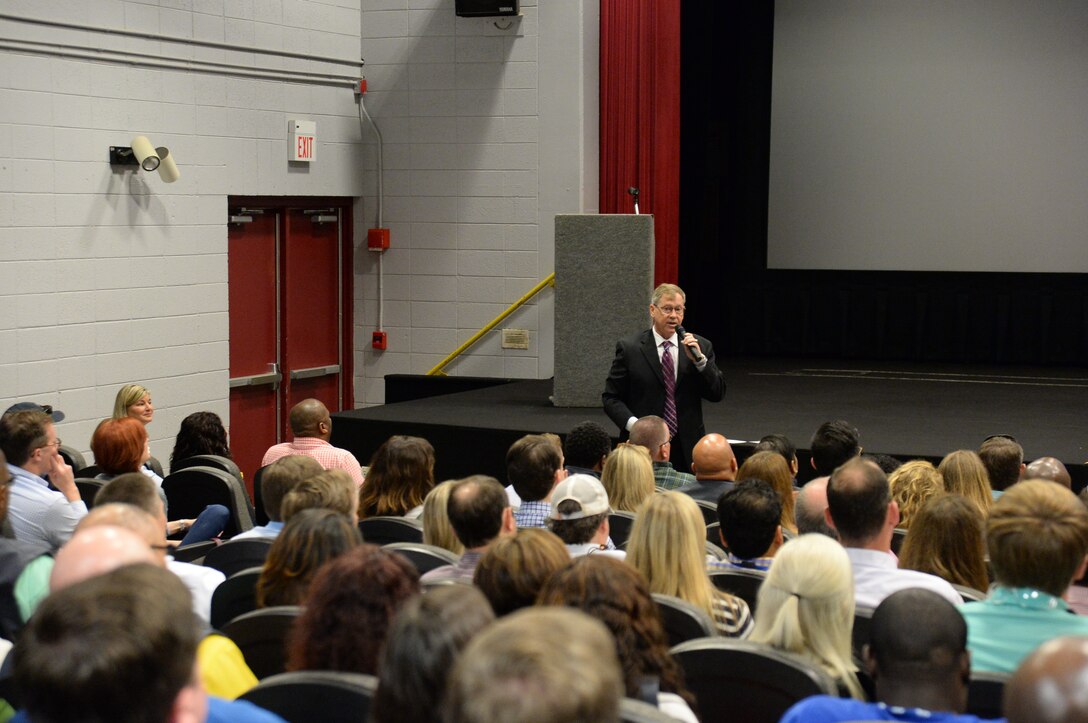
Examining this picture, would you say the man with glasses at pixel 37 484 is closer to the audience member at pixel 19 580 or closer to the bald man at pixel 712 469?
the audience member at pixel 19 580

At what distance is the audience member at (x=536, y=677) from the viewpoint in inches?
46.9

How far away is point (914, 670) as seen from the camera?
2.07 m

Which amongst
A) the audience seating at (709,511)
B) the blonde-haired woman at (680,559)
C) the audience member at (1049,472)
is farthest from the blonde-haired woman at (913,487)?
the blonde-haired woman at (680,559)

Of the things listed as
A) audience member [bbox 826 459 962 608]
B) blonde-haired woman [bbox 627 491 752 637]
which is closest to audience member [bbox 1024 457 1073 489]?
audience member [bbox 826 459 962 608]

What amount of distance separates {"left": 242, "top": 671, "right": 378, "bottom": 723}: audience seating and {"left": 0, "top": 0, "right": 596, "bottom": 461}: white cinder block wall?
543 centimetres

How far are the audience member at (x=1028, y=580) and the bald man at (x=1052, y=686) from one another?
1.11 meters

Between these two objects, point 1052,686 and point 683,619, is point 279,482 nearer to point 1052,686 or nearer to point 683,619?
point 683,619

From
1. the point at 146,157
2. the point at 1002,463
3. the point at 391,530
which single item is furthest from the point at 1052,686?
the point at 146,157

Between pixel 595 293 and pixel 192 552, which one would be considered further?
pixel 595 293

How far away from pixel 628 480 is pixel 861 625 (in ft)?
4.89

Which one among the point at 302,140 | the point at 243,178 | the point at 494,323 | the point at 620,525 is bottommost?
the point at 620,525

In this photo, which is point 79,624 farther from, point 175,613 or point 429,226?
point 429,226

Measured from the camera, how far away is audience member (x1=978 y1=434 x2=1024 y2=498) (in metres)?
4.53

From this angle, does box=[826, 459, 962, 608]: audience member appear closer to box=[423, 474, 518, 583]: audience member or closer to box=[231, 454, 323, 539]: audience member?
box=[423, 474, 518, 583]: audience member
